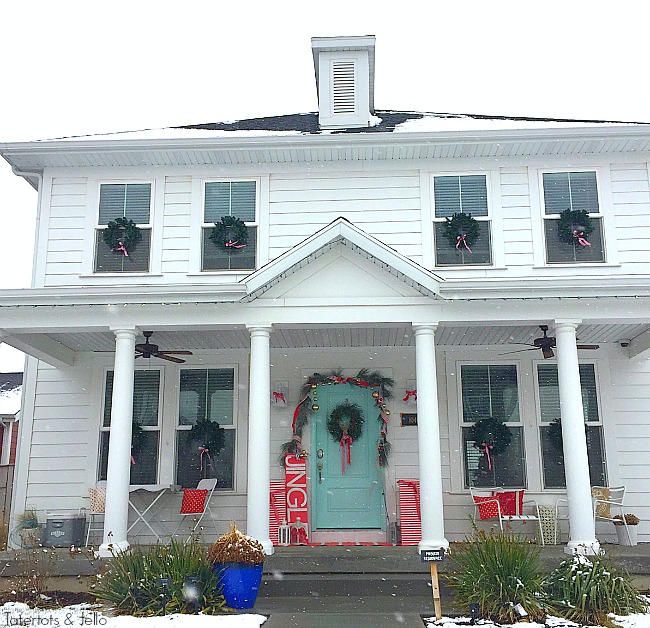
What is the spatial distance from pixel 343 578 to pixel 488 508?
2521mm

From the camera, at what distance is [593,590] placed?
627 cm

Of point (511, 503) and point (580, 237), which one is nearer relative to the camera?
point (511, 503)

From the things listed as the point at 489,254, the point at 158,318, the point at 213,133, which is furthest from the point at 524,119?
the point at 158,318

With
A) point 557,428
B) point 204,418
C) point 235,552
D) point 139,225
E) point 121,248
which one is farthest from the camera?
point 139,225

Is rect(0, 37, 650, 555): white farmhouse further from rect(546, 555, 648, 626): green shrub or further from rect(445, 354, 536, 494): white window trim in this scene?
rect(546, 555, 648, 626): green shrub

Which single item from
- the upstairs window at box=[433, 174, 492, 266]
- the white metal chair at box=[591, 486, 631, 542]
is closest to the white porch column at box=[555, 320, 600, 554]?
the white metal chair at box=[591, 486, 631, 542]

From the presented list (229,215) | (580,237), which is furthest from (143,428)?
(580,237)

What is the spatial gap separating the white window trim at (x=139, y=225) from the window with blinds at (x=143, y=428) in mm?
1449

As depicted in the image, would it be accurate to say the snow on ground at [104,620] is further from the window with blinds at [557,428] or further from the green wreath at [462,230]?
the green wreath at [462,230]

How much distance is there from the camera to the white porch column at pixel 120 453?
25.5 feet

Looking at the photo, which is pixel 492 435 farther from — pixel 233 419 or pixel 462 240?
pixel 233 419

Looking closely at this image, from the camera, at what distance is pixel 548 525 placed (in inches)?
359

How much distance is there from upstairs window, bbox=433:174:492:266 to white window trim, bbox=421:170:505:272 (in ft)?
0.11

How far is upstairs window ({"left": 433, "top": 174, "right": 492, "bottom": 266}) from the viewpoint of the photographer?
32.6 ft
